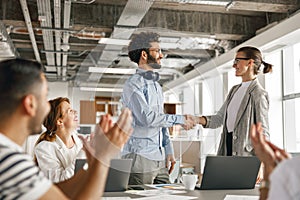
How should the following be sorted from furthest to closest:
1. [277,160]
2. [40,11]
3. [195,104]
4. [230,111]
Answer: [40,11] → [230,111] → [195,104] → [277,160]

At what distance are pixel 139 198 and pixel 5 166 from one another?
40.4 inches

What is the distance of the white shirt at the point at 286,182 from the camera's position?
3.26 ft

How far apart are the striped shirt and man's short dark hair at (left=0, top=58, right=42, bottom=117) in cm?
11

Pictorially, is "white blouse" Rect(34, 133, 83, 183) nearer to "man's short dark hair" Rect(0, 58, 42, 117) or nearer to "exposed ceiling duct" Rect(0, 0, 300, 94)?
"man's short dark hair" Rect(0, 58, 42, 117)

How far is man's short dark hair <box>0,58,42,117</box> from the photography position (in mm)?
1126

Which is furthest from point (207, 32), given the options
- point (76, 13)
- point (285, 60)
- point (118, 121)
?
point (118, 121)

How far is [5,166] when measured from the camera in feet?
3.44

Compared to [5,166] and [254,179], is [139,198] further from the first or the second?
[5,166]

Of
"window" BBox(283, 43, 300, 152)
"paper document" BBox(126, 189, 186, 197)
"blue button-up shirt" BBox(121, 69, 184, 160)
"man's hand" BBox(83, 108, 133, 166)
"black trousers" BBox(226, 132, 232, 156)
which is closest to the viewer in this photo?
"man's hand" BBox(83, 108, 133, 166)

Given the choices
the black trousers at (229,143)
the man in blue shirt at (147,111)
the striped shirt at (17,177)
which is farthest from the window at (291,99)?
the striped shirt at (17,177)

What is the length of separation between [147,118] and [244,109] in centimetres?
130

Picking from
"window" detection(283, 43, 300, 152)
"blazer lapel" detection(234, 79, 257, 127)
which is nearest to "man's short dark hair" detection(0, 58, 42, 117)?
"blazer lapel" detection(234, 79, 257, 127)

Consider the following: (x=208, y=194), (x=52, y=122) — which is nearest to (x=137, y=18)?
(x=52, y=122)

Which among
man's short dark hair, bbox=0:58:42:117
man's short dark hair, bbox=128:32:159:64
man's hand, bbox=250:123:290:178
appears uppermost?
man's short dark hair, bbox=128:32:159:64
